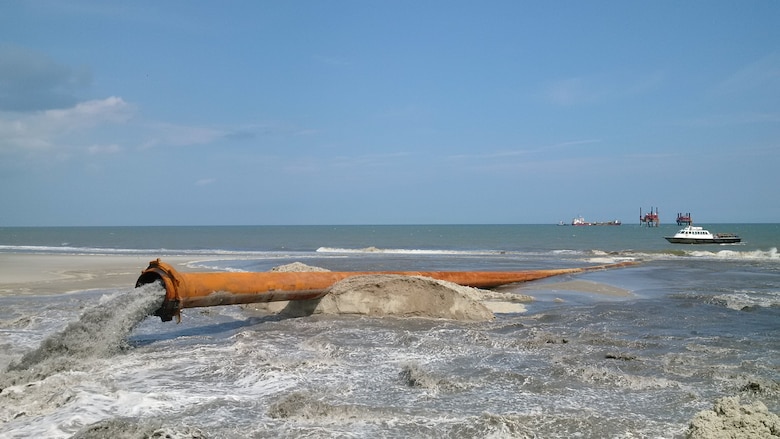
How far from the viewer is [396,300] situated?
10703 mm

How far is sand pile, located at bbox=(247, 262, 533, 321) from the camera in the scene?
10.6 meters

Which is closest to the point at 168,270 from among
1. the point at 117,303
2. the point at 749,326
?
the point at 117,303

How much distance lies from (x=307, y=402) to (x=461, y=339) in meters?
3.91

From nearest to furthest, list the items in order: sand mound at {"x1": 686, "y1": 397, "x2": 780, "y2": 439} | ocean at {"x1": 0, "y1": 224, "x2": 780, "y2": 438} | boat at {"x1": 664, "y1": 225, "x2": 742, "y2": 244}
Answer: sand mound at {"x1": 686, "y1": 397, "x2": 780, "y2": 439}, ocean at {"x1": 0, "y1": 224, "x2": 780, "y2": 438}, boat at {"x1": 664, "y1": 225, "x2": 742, "y2": 244}

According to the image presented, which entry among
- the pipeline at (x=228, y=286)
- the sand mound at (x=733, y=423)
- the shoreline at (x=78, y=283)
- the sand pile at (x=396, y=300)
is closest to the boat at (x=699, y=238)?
the shoreline at (x=78, y=283)

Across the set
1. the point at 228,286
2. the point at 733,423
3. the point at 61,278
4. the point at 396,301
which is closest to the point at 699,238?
the point at 396,301

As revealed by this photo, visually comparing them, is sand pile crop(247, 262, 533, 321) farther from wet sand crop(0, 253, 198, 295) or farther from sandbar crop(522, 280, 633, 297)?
wet sand crop(0, 253, 198, 295)

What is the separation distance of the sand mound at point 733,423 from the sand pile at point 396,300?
6253mm

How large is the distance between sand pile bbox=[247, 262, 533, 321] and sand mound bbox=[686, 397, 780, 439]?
625 centimetres

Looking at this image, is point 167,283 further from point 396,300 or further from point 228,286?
point 396,300

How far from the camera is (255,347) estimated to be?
7.66 metres

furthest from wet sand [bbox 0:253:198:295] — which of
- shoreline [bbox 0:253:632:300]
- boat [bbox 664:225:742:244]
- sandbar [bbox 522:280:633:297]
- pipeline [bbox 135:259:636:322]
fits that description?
boat [bbox 664:225:742:244]

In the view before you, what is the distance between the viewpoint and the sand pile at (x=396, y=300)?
10.6m

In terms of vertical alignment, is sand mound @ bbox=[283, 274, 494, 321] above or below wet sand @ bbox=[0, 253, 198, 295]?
above
